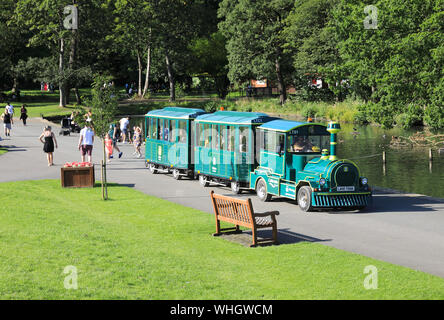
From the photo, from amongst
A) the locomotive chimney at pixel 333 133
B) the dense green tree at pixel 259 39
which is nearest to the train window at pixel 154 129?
the locomotive chimney at pixel 333 133

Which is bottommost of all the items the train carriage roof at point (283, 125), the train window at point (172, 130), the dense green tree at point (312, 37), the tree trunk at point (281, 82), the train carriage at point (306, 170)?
the train carriage at point (306, 170)

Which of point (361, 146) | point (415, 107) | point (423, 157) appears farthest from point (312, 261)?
point (361, 146)

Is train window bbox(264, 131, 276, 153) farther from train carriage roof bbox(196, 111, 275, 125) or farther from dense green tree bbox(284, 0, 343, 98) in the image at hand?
dense green tree bbox(284, 0, 343, 98)

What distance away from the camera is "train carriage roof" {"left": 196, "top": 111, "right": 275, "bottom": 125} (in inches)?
906

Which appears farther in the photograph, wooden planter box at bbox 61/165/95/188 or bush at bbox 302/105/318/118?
bush at bbox 302/105/318/118

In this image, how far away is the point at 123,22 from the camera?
8325cm

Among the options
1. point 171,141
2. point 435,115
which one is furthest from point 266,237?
point 435,115

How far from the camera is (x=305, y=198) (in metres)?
19.9

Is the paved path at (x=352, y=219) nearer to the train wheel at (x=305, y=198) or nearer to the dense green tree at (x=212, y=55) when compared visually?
the train wheel at (x=305, y=198)

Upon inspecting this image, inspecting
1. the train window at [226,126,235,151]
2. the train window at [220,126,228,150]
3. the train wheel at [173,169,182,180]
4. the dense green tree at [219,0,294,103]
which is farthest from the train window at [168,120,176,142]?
the dense green tree at [219,0,294,103]

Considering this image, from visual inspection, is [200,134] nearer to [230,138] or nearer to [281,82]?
[230,138]

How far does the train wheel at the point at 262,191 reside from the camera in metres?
21.8

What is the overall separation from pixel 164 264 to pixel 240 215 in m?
3.37

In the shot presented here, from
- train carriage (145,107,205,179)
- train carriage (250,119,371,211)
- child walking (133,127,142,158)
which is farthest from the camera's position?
child walking (133,127,142,158)
